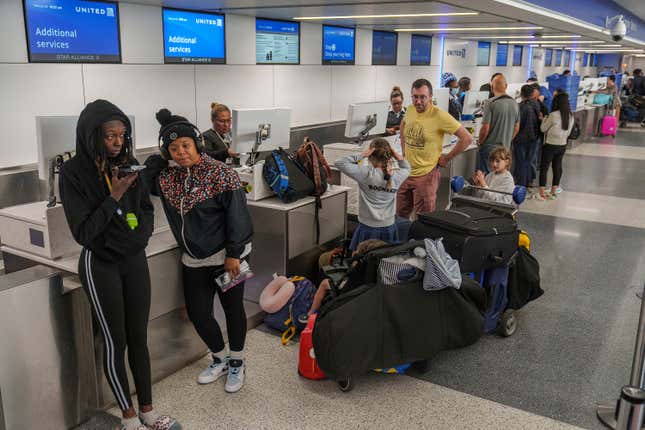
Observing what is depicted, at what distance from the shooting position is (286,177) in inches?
147

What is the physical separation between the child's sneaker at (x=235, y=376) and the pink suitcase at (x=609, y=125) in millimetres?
13656

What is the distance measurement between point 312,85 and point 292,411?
6.09 metres

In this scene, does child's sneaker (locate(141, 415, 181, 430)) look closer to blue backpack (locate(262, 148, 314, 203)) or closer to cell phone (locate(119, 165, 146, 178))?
cell phone (locate(119, 165, 146, 178))

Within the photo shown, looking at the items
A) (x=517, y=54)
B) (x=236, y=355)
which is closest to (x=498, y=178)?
(x=236, y=355)

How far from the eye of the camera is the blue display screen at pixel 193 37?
588cm

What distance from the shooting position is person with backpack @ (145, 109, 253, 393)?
2.61 meters

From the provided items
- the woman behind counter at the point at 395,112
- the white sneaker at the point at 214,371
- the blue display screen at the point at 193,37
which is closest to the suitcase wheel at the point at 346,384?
the white sneaker at the point at 214,371

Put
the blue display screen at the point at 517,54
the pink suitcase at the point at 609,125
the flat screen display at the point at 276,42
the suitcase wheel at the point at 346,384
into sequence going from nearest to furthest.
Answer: the suitcase wheel at the point at 346,384, the flat screen display at the point at 276,42, the pink suitcase at the point at 609,125, the blue display screen at the point at 517,54

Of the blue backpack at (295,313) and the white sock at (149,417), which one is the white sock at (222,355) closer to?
the blue backpack at (295,313)

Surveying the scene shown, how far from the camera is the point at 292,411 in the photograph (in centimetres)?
280

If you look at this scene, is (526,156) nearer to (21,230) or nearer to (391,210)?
(391,210)

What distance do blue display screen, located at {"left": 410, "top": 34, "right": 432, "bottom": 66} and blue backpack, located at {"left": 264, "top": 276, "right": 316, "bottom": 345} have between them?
316 inches

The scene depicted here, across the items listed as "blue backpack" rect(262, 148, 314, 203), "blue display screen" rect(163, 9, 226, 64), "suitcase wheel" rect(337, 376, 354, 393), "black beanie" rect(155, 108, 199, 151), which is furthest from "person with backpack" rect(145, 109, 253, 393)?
"blue display screen" rect(163, 9, 226, 64)

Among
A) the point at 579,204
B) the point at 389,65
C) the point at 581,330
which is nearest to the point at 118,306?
the point at 581,330
